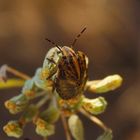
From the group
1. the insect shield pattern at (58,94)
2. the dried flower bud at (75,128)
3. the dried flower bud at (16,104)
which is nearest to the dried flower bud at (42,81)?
the insect shield pattern at (58,94)

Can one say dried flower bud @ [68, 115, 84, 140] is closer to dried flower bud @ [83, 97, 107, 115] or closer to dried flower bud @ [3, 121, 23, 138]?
dried flower bud @ [83, 97, 107, 115]

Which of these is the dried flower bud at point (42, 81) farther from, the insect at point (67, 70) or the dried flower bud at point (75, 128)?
the dried flower bud at point (75, 128)

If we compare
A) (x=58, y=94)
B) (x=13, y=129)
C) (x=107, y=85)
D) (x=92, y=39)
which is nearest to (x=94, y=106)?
(x=107, y=85)

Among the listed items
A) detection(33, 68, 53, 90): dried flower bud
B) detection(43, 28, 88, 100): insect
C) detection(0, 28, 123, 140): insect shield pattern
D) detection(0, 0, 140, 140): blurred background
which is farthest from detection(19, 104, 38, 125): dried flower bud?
detection(0, 0, 140, 140): blurred background

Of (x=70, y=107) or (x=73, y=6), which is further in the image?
(x=73, y=6)

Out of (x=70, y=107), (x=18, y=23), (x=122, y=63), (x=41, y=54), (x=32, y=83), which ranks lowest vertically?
(x=70, y=107)

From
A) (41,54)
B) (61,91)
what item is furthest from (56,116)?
(41,54)

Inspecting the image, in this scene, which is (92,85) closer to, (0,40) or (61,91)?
(61,91)
